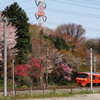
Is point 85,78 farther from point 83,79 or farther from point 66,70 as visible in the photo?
point 66,70

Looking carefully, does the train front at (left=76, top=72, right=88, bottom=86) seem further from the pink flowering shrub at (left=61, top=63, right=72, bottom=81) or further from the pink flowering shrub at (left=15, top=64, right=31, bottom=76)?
the pink flowering shrub at (left=15, top=64, right=31, bottom=76)

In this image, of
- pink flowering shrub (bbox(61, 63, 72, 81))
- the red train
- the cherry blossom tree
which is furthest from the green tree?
the red train

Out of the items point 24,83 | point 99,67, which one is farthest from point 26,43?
point 99,67

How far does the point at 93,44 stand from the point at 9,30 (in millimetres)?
46584

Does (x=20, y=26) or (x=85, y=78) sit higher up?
(x=20, y=26)

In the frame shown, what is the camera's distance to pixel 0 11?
1927 inches

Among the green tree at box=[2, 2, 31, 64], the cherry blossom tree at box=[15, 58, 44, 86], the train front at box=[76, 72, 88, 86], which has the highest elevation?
the green tree at box=[2, 2, 31, 64]

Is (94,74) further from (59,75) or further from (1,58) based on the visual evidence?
(1,58)

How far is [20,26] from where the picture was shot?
4797cm

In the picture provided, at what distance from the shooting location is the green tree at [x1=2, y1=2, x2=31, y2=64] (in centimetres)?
4719

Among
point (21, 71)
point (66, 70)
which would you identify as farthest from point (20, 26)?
point (66, 70)

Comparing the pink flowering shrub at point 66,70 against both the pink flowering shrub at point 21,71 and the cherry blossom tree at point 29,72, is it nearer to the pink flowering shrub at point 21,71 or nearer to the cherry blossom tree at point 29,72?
the cherry blossom tree at point 29,72

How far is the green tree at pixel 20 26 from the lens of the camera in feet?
155

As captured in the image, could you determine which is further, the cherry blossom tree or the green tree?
the green tree
